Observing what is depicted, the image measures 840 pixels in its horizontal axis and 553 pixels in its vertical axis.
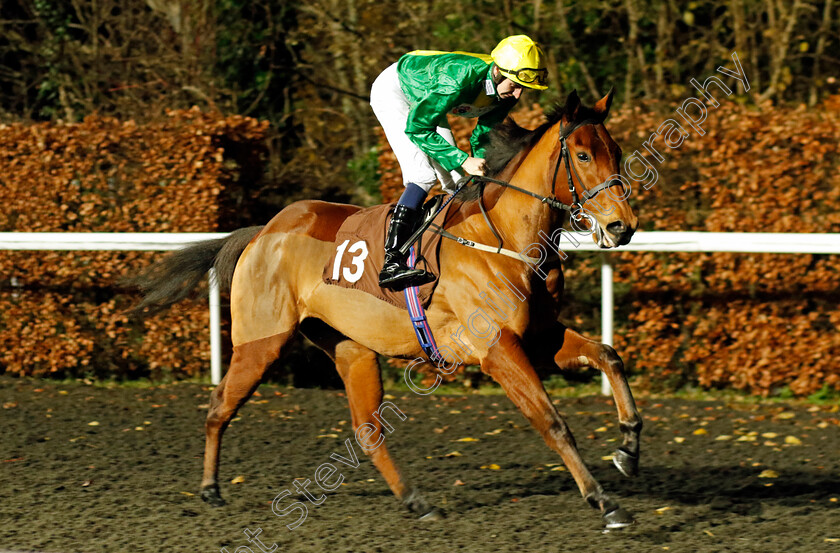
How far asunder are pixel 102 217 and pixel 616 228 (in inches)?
215

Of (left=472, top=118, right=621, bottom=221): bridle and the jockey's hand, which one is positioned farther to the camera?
the jockey's hand

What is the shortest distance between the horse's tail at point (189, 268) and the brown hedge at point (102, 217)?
Answer: 2349 millimetres

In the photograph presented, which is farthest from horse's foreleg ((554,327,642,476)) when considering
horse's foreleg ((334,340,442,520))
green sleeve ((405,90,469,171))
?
horse's foreleg ((334,340,442,520))

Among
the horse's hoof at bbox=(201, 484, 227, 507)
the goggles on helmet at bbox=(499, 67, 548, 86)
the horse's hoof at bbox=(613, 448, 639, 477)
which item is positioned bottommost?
the horse's hoof at bbox=(201, 484, 227, 507)

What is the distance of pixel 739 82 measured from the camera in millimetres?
10016

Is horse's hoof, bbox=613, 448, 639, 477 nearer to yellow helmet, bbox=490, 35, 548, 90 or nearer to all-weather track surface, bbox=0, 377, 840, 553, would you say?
all-weather track surface, bbox=0, 377, 840, 553

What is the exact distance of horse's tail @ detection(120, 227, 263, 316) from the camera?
5488mm

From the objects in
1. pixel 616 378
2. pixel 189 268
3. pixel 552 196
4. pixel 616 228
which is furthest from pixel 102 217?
pixel 616 228

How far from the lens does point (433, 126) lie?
4.48 meters

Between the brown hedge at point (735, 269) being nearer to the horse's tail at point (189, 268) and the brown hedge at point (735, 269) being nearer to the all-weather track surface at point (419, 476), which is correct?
the all-weather track surface at point (419, 476)

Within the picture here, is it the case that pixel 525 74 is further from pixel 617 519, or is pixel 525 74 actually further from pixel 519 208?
pixel 617 519

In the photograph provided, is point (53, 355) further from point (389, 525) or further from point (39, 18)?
point (39, 18)

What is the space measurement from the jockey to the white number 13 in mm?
205

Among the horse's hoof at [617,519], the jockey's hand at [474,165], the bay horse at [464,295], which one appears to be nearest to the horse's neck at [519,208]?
the bay horse at [464,295]
